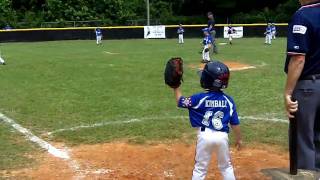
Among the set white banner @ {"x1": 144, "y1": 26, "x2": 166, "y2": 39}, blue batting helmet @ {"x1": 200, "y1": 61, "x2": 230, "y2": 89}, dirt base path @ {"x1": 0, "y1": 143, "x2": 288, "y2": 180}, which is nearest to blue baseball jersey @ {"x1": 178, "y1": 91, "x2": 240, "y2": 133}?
blue batting helmet @ {"x1": 200, "y1": 61, "x2": 230, "y2": 89}

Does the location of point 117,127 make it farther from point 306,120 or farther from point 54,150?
point 306,120

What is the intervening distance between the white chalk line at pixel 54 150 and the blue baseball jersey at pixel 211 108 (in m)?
1.93

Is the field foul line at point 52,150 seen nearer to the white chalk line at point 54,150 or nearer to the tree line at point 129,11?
the white chalk line at point 54,150

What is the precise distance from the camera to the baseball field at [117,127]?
22.4 feet

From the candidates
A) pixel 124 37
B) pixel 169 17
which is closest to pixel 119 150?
pixel 124 37

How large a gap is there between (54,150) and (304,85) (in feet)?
12.7

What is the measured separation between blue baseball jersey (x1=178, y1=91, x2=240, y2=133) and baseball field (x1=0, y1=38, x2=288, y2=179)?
1420mm

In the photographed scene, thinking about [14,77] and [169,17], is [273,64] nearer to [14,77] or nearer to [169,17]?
[14,77]

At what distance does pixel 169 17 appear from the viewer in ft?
186

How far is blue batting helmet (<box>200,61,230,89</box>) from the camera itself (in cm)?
505

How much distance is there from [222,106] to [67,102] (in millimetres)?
7054

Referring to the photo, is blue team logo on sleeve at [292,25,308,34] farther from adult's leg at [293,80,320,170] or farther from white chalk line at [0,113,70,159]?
white chalk line at [0,113,70,159]

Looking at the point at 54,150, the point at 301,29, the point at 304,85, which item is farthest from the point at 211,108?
the point at 54,150

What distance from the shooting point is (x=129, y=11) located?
56.9 m
